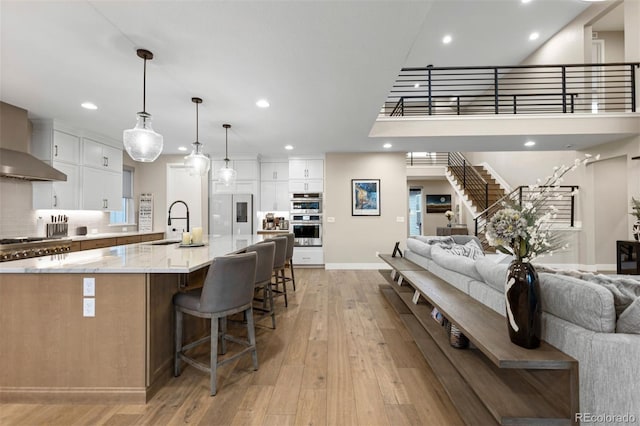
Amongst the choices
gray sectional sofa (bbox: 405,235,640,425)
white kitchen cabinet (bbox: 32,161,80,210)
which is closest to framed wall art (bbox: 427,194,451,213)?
gray sectional sofa (bbox: 405,235,640,425)

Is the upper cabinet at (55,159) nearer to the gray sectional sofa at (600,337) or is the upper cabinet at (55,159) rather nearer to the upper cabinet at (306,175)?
the upper cabinet at (306,175)

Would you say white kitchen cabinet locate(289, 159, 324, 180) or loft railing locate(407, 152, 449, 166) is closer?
white kitchen cabinet locate(289, 159, 324, 180)

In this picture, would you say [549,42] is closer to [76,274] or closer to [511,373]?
[511,373]

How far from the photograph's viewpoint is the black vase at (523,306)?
1.35 metres

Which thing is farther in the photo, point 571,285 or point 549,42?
point 549,42

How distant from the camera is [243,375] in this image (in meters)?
2.11

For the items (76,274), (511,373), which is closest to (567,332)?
(511,373)

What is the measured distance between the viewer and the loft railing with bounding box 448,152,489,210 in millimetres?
7691

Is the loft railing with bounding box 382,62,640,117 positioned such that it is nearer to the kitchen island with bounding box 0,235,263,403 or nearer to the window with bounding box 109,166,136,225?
the kitchen island with bounding box 0,235,263,403

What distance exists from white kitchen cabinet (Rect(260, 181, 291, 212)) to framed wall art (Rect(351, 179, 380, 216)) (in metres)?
1.55

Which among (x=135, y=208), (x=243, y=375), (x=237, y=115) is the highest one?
(x=237, y=115)

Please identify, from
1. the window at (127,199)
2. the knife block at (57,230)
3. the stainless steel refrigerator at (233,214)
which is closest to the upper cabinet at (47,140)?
the knife block at (57,230)

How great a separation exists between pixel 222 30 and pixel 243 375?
2682 mm

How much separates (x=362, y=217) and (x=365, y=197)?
467 millimetres
